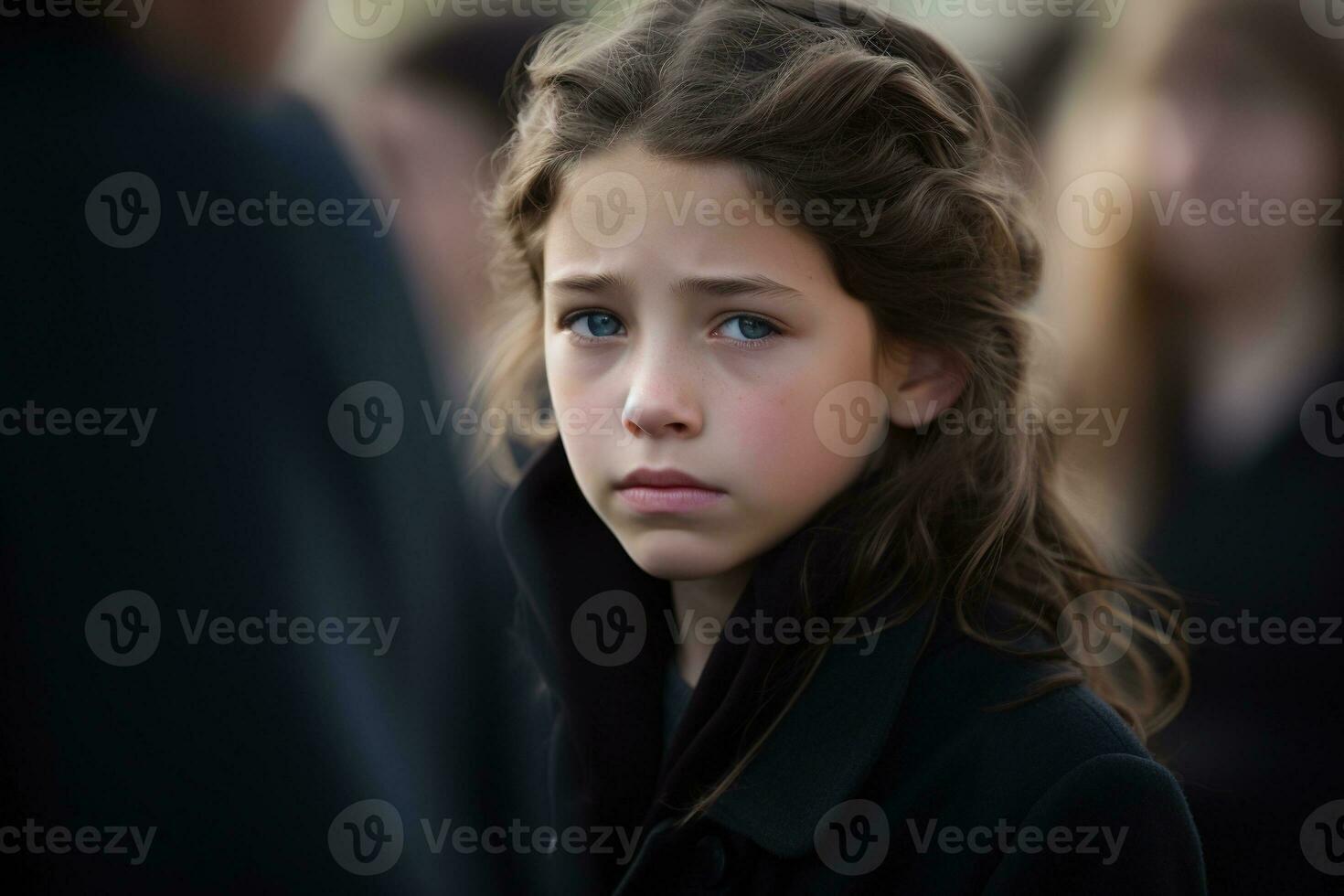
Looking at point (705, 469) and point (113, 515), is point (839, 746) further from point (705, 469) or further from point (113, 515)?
point (113, 515)

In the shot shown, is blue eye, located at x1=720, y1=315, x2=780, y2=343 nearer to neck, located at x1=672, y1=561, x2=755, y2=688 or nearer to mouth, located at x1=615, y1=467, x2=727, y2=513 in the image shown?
mouth, located at x1=615, y1=467, x2=727, y2=513

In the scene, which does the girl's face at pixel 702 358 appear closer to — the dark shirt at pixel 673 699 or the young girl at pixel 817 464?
the young girl at pixel 817 464

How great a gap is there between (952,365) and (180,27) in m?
1.03

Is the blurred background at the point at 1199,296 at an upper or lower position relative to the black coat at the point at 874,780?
upper

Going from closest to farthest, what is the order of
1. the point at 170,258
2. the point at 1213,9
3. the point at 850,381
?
the point at 850,381, the point at 170,258, the point at 1213,9

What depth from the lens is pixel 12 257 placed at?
138 centimetres

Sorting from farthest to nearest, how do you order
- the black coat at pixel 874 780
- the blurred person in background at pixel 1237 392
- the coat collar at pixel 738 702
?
the blurred person in background at pixel 1237 392, the coat collar at pixel 738 702, the black coat at pixel 874 780

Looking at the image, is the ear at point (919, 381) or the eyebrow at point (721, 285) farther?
the ear at point (919, 381)

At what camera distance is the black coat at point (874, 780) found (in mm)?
1094

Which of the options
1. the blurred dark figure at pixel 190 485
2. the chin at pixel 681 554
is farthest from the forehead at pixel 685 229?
the blurred dark figure at pixel 190 485

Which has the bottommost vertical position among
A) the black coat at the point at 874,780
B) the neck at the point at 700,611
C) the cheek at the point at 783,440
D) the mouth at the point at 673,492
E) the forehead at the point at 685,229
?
the black coat at the point at 874,780

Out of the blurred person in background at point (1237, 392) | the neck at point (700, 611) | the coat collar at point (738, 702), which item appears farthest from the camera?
the blurred person in background at point (1237, 392)

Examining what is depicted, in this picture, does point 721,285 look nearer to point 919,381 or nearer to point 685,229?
point 685,229

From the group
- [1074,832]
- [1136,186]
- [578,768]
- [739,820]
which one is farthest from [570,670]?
[1136,186]
